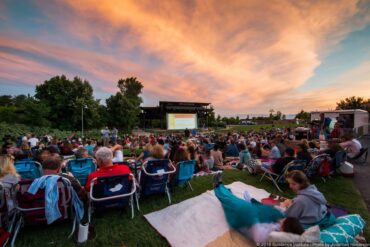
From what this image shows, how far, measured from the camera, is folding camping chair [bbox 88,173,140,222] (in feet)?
7.90

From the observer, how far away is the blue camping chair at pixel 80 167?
3.98m

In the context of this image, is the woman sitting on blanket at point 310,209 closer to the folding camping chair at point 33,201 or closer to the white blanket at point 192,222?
the white blanket at point 192,222

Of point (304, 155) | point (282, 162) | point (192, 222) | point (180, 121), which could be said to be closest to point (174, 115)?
point (180, 121)

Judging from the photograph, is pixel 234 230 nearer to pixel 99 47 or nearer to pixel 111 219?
pixel 111 219

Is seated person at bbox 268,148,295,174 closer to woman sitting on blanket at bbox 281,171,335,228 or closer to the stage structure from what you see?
woman sitting on blanket at bbox 281,171,335,228

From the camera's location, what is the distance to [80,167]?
405 centimetres

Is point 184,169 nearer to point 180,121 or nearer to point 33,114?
point 180,121

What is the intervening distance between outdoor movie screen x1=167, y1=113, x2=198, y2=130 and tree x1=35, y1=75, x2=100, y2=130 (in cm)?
1159

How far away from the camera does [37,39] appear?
31.0ft

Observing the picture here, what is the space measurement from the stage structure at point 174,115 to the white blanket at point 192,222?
73.3 ft

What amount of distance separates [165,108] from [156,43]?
21.3 metres

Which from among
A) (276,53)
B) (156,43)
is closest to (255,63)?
(276,53)

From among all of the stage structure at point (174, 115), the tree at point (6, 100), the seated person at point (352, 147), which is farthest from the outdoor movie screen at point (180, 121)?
the tree at point (6, 100)

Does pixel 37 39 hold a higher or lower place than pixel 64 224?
higher
